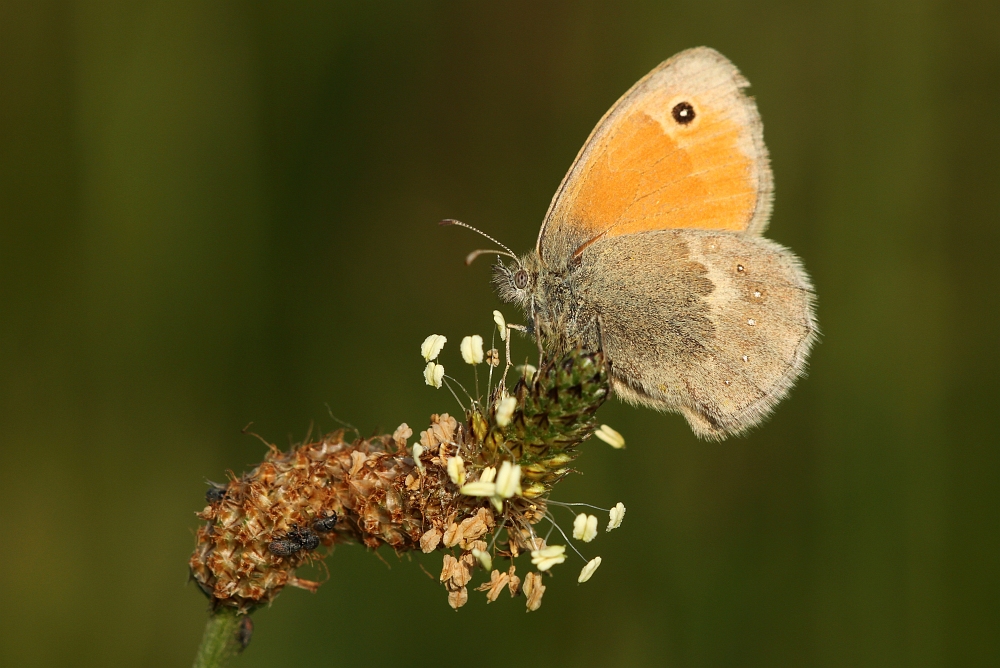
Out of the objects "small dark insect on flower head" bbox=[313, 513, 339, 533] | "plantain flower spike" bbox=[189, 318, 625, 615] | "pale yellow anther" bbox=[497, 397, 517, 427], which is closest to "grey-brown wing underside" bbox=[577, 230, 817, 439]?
"plantain flower spike" bbox=[189, 318, 625, 615]

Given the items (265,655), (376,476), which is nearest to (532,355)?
(265,655)

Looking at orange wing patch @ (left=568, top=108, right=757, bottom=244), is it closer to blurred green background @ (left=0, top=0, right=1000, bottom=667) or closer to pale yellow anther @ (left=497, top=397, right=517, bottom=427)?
pale yellow anther @ (left=497, top=397, right=517, bottom=427)

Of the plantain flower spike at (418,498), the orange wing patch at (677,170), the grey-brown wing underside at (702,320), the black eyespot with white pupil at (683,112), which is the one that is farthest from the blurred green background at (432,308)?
the black eyespot with white pupil at (683,112)

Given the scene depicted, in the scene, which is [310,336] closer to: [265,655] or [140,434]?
[140,434]

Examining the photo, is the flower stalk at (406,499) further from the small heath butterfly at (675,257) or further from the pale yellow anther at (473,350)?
the small heath butterfly at (675,257)

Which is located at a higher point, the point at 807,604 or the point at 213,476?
the point at 213,476

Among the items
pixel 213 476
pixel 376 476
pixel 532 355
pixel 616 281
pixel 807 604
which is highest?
pixel 616 281

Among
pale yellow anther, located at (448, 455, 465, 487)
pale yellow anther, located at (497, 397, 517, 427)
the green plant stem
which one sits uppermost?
pale yellow anther, located at (497, 397, 517, 427)
